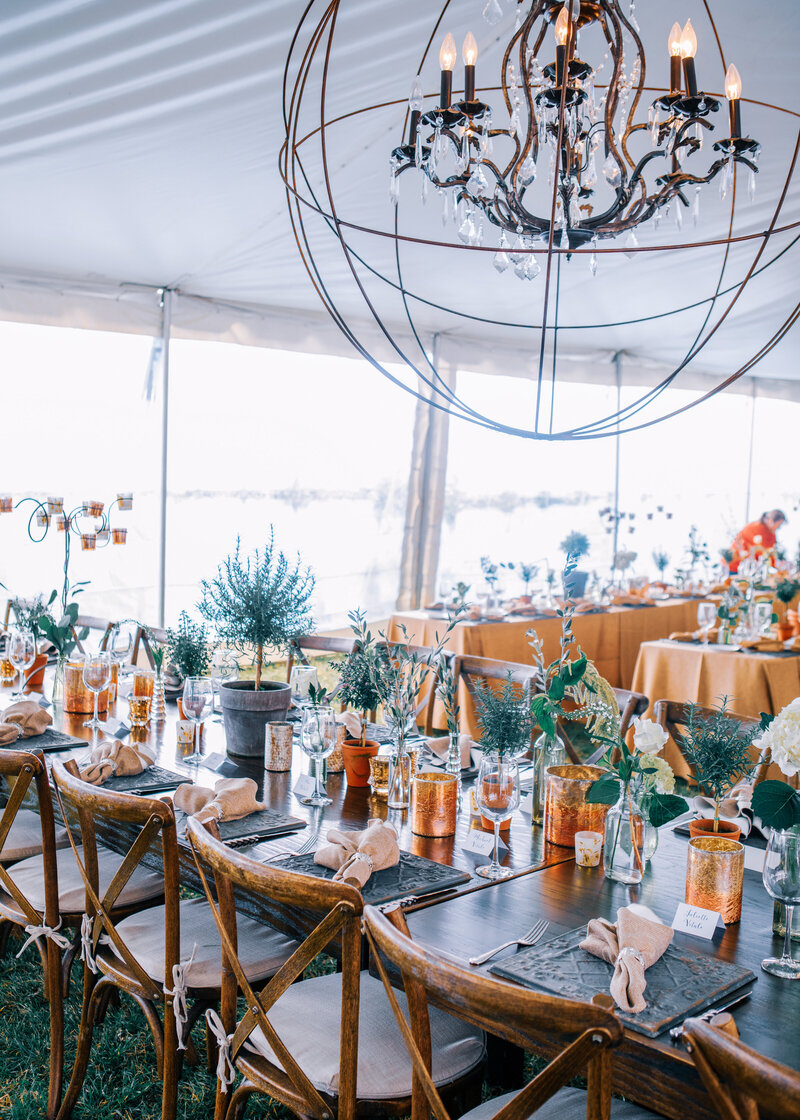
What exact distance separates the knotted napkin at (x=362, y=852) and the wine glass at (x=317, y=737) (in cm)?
38

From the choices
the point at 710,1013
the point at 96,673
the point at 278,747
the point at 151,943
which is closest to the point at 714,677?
the point at 278,747

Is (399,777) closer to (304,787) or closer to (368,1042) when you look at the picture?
(304,787)

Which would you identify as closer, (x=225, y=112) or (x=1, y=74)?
(x=1, y=74)

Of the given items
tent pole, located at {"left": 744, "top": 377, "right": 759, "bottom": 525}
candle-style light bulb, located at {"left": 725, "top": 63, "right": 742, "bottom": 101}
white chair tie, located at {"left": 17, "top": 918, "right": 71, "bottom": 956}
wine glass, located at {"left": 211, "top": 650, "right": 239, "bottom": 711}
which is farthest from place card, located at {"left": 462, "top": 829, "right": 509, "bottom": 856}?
tent pole, located at {"left": 744, "top": 377, "right": 759, "bottom": 525}

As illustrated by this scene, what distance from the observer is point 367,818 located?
207 centimetres

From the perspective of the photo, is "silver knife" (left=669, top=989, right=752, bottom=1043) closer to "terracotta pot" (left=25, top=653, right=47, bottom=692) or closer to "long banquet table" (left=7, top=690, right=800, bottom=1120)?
"long banquet table" (left=7, top=690, right=800, bottom=1120)

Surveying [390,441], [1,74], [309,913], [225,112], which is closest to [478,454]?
[390,441]

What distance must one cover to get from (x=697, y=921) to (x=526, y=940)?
29 centimetres

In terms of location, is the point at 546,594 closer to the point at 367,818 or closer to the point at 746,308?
the point at 746,308

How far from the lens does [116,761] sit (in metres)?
2.28

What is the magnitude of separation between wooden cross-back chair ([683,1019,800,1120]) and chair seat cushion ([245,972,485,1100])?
667 millimetres

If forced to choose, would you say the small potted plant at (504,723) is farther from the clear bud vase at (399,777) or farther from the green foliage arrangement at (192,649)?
the green foliage arrangement at (192,649)

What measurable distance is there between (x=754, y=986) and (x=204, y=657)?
73.3 inches

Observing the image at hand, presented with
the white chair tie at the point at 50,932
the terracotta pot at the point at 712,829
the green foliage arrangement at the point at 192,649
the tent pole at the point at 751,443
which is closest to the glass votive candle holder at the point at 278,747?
the green foliage arrangement at the point at 192,649
